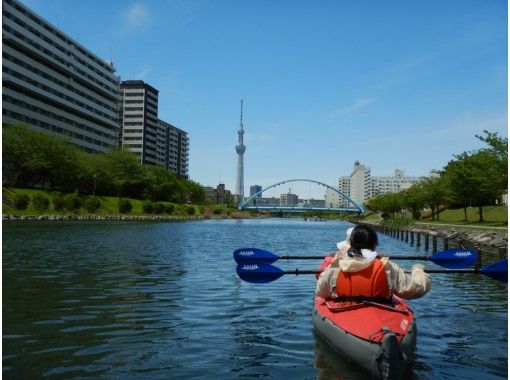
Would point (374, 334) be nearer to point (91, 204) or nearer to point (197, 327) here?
point (197, 327)

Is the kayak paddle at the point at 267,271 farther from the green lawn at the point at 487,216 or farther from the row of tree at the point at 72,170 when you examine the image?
the row of tree at the point at 72,170

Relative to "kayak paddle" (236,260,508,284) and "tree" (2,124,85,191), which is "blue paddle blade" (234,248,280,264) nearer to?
"kayak paddle" (236,260,508,284)

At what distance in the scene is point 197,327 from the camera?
10.8m

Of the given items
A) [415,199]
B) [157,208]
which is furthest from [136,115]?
[415,199]

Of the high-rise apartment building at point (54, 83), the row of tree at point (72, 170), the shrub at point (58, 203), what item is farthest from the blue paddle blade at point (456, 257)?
the high-rise apartment building at point (54, 83)

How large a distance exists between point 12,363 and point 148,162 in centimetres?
18042

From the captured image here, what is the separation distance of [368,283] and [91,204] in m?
85.5

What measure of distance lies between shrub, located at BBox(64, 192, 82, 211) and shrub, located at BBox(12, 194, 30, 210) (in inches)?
309

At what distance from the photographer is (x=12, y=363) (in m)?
8.06

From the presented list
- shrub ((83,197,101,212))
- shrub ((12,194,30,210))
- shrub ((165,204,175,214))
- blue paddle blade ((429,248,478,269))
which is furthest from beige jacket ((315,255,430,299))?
shrub ((165,204,175,214))

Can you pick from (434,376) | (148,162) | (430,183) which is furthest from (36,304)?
(148,162)

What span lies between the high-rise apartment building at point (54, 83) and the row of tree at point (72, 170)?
12.9 meters

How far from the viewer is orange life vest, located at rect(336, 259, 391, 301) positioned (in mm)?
8094

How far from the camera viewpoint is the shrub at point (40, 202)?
75375mm
